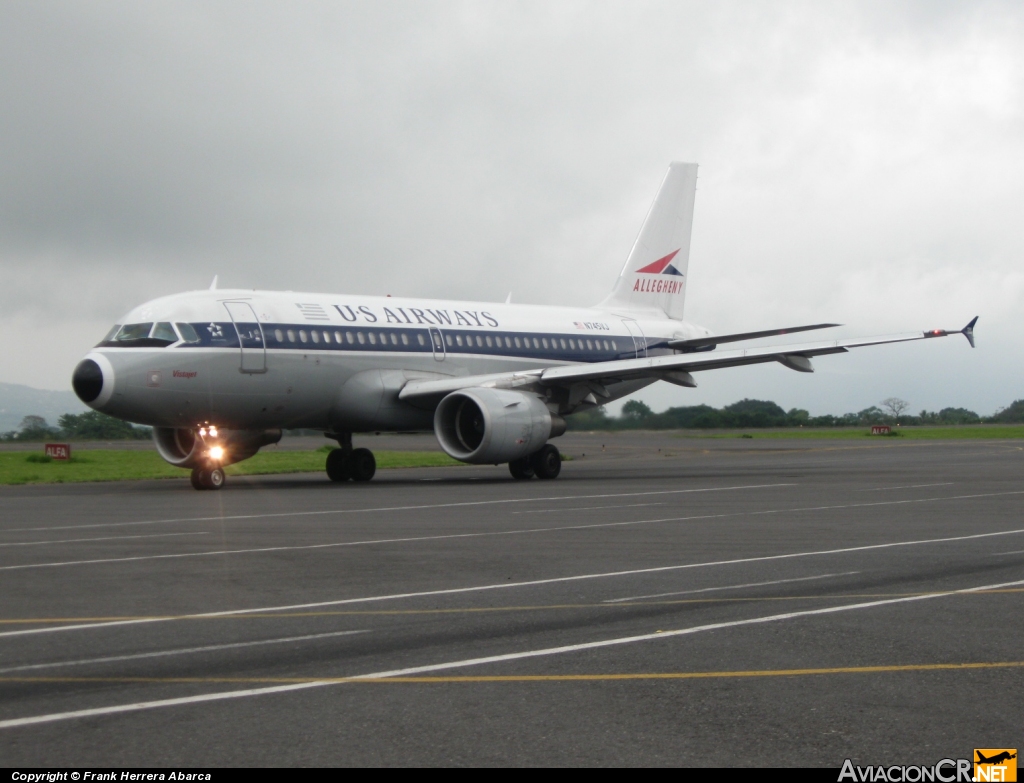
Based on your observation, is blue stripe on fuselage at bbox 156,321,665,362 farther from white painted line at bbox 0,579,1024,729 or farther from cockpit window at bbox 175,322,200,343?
white painted line at bbox 0,579,1024,729

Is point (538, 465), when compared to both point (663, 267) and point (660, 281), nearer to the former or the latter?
point (660, 281)

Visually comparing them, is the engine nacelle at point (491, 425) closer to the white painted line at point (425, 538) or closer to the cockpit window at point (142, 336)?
the cockpit window at point (142, 336)

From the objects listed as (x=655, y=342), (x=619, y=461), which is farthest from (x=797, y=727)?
(x=619, y=461)

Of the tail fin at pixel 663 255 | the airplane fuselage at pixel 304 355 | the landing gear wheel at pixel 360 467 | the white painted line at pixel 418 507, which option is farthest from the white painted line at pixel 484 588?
the tail fin at pixel 663 255

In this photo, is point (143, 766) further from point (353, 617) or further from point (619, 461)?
point (619, 461)

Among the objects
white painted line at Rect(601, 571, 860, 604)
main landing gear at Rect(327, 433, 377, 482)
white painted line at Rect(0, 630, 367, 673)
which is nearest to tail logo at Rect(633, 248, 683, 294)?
main landing gear at Rect(327, 433, 377, 482)

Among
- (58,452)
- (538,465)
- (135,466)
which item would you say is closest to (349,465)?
(538,465)

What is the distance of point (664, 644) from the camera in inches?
287

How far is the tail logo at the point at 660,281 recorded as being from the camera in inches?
1405

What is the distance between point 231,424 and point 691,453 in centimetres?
2225

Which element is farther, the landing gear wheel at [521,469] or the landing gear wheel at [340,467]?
the landing gear wheel at [340,467]

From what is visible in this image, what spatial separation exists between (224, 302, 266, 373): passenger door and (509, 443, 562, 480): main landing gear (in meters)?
6.56

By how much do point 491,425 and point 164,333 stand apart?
7.16m

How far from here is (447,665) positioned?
6703 millimetres
